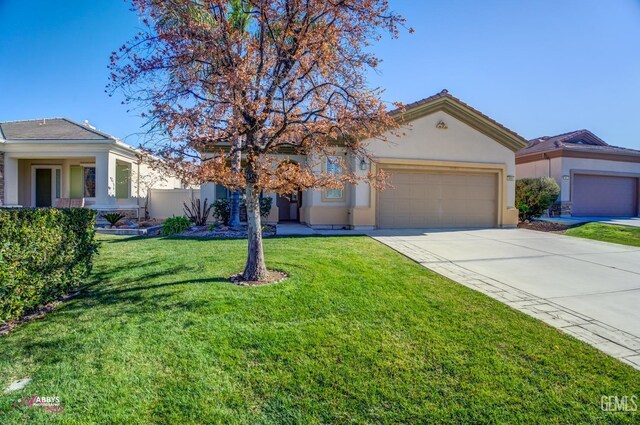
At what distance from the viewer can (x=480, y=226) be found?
45.9ft

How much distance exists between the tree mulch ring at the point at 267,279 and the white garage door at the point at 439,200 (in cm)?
771

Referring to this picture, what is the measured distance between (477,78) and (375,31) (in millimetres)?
6670

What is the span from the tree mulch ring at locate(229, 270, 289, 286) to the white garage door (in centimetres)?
771

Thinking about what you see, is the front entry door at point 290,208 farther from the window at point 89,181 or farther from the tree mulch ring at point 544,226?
the tree mulch ring at point 544,226

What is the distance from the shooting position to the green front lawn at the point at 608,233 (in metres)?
10.7

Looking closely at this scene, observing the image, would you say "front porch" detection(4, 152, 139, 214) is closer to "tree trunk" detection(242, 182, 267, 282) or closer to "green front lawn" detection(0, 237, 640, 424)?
"tree trunk" detection(242, 182, 267, 282)

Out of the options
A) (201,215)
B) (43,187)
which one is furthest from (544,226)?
(43,187)

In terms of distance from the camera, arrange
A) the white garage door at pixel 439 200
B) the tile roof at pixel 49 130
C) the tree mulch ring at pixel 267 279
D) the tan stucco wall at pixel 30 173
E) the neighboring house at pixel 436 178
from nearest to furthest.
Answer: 1. the tree mulch ring at pixel 267 279
2. the neighboring house at pixel 436 178
3. the white garage door at pixel 439 200
4. the tile roof at pixel 49 130
5. the tan stucco wall at pixel 30 173

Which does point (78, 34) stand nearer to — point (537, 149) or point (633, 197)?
point (537, 149)

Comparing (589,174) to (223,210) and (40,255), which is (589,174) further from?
(40,255)

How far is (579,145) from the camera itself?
18.8 meters

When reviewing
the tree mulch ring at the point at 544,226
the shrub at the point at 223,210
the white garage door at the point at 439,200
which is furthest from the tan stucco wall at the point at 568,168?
the shrub at the point at 223,210

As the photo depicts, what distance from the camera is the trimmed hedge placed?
3822mm

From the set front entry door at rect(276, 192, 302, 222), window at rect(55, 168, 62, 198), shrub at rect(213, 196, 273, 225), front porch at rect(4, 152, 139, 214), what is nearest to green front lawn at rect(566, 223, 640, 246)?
front entry door at rect(276, 192, 302, 222)
